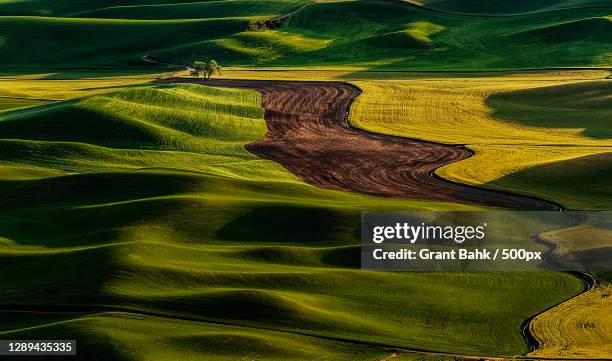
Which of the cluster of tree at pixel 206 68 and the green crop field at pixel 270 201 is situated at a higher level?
the cluster of tree at pixel 206 68

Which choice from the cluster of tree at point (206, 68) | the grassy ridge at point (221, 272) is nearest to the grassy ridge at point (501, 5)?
the cluster of tree at point (206, 68)

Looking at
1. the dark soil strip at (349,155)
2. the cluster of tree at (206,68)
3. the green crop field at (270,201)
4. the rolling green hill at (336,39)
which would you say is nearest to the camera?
the green crop field at (270,201)

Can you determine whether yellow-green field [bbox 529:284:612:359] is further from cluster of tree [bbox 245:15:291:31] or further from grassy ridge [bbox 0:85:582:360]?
cluster of tree [bbox 245:15:291:31]

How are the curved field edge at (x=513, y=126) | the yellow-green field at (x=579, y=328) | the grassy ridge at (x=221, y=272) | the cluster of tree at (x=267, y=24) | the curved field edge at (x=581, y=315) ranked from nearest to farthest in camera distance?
the yellow-green field at (x=579, y=328), the curved field edge at (x=581, y=315), the grassy ridge at (x=221, y=272), the curved field edge at (x=513, y=126), the cluster of tree at (x=267, y=24)

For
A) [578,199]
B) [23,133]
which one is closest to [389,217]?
[578,199]

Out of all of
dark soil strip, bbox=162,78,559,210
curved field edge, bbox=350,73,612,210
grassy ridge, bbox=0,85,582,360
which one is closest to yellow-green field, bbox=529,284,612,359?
grassy ridge, bbox=0,85,582,360

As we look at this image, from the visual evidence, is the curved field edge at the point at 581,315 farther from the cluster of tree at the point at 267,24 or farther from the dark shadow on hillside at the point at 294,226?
the cluster of tree at the point at 267,24

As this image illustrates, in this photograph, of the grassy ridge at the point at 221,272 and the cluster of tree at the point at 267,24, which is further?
the cluster of tree at the point at 267,24

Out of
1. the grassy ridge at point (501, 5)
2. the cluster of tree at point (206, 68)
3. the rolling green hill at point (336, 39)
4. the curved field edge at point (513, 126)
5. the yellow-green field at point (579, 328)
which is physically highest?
the grassy ridge at point (501, 5)
